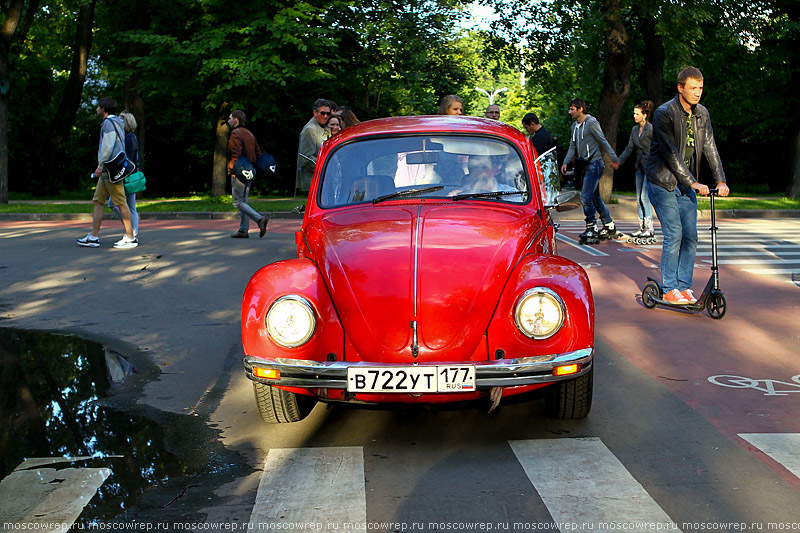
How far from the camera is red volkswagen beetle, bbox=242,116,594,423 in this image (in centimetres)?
481

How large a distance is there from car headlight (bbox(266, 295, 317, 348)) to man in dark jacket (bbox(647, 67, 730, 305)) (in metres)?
4.49

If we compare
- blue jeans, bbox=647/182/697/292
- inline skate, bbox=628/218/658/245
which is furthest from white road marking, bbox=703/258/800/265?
blue jeans, bbox=647/182/697/292

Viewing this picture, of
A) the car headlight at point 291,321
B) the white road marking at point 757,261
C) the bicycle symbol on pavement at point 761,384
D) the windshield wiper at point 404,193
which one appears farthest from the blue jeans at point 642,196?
the car headlight at point 291,321

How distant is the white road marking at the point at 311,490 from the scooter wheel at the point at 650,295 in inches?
194

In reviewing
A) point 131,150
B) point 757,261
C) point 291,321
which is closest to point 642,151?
point 757,261

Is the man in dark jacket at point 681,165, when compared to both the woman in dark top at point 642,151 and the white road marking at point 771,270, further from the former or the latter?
the woman in dark top at point 642,151

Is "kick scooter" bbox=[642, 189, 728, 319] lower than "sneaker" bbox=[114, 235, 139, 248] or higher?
higher

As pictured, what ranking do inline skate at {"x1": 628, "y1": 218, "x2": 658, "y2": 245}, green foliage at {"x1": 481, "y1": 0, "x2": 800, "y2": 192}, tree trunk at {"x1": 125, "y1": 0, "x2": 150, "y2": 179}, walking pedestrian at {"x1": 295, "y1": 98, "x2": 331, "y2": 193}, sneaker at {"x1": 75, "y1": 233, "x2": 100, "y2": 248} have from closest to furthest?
walking pedestrian at {"x1": 295, "y1": 98, "x2": 331, "y2": 193} < sneaker at {"x1": 75, "y1": 233, "x2": 100, "y2": 248} < inline skate at {"x1": 628, "y1": 218, "x2": 658, "y2": 245} < green foliage at {"x1": 481, "y1": 0, "x2": 800, "y2": 192} < tree trunk at {"x1": 125, "y1": 0, "x2": 150, "y2": 179}

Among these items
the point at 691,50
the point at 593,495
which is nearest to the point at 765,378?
the point at 593,495

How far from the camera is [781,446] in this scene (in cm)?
483

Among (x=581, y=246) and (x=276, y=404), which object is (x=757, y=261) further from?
(x=276, y=404)

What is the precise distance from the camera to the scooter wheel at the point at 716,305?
8.45 metres

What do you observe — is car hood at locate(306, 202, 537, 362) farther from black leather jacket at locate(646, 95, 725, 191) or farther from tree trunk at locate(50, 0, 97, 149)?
tree trunk at locate(50, 0, 97, 149)

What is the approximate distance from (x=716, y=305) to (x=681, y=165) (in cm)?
131
